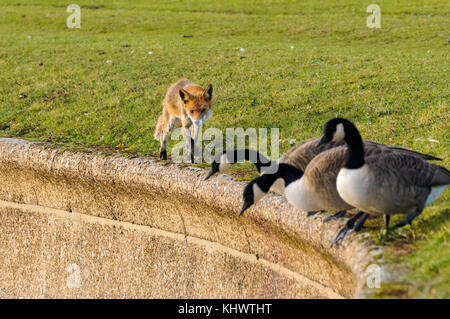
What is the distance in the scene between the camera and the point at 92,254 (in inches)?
423

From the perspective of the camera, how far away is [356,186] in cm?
567

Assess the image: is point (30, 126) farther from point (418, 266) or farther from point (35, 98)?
point (418, 266)

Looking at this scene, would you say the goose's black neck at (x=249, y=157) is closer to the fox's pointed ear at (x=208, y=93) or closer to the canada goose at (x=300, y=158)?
the canada goose at (x=300, y=158)

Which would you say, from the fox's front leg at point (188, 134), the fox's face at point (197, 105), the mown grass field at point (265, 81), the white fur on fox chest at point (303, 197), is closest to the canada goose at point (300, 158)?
the white fur on fox chest at point (303, 197)

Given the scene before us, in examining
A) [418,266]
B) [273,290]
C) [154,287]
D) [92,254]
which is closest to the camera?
[418,266]

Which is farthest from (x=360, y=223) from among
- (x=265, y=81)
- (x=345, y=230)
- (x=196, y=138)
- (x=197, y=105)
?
(x=265, y=81)

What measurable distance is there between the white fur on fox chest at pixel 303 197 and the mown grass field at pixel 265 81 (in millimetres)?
786

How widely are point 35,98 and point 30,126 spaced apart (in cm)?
230

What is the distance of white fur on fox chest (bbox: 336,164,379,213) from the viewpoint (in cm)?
567

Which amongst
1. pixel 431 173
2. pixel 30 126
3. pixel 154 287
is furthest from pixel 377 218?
pixel 30 126

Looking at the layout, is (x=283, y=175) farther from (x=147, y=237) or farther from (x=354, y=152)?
(x=147, y=237)

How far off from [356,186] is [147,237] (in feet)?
17.4

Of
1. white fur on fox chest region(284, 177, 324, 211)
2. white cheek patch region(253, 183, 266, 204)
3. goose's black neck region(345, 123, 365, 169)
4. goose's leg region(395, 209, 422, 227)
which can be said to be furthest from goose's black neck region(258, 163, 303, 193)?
goose's leg region(395, 209, 422, 227)
